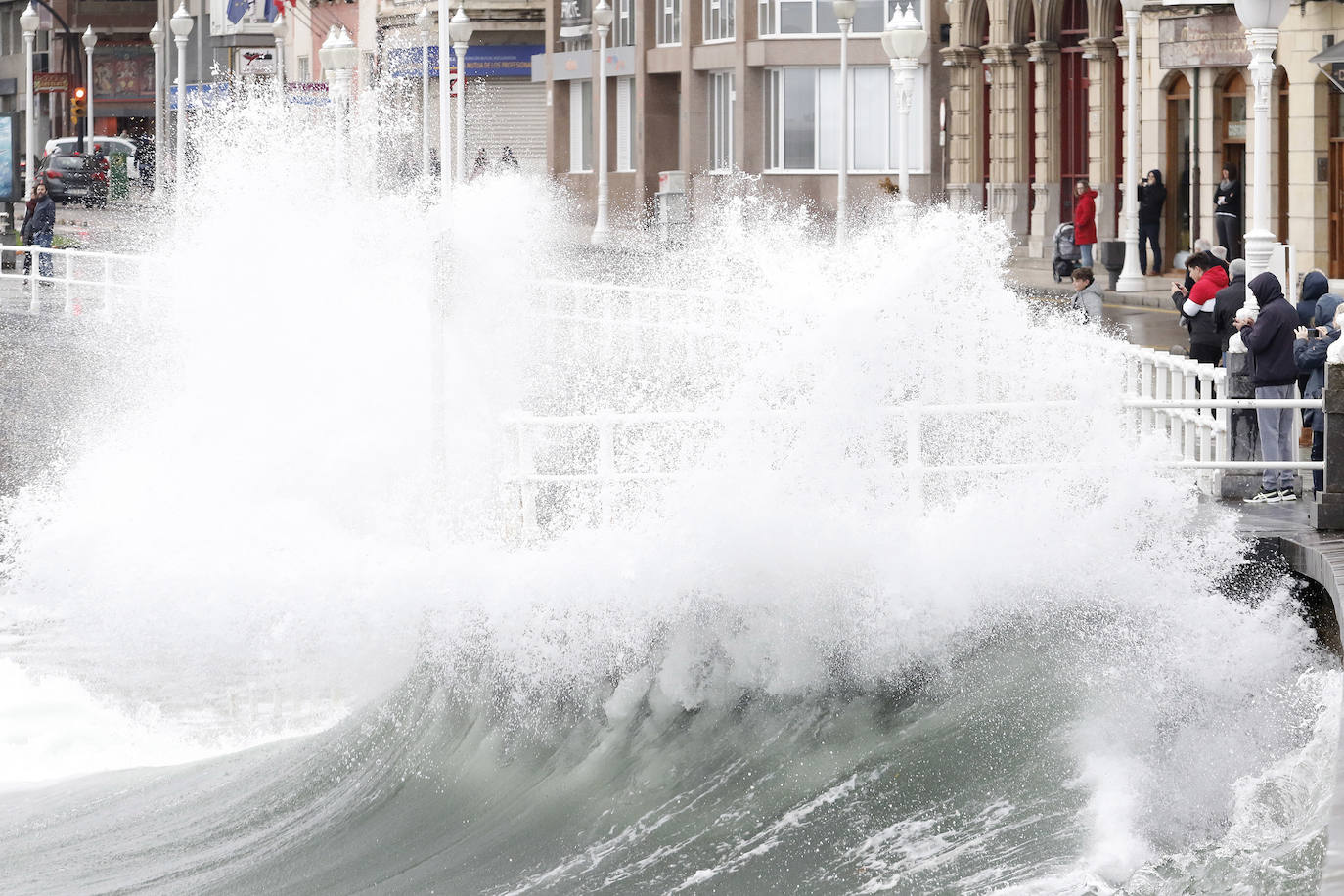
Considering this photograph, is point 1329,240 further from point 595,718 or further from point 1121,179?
point 595,718

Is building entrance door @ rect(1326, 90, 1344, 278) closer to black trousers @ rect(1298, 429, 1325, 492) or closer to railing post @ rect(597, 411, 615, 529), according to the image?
black trousers @ rect(1298, 429, 1325, 492)

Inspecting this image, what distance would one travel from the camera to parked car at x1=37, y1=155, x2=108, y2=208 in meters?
65.7

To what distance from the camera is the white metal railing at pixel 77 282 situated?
3047cm

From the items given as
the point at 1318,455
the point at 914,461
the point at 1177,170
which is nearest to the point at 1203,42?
the point at 1177,170

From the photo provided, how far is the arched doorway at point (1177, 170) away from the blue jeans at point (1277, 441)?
71.3 ft

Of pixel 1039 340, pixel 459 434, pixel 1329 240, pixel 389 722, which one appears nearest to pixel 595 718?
pixel 389 722

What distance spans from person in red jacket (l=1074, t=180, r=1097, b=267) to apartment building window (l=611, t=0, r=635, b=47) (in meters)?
21.9

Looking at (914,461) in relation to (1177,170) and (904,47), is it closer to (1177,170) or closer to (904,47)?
(904,47)

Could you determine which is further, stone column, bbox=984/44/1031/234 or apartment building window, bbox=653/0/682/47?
apartment building window, bbox=653/0/682/47

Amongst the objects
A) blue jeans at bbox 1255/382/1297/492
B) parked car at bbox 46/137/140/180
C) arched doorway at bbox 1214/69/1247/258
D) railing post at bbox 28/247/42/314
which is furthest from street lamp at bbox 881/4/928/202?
parked car at bbox 46/137/140/180

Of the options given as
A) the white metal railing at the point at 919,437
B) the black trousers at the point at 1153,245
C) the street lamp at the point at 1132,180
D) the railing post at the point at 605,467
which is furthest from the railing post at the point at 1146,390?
the black trousers at the point at 1153,245

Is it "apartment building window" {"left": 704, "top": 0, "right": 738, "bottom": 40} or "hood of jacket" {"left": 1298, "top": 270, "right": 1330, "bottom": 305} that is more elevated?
"apartment building window" {"left": 704, "top": 0, "right": 738, "bottom": 40}

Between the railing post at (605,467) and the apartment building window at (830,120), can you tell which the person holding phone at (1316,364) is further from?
the apartment building window at (830,120)

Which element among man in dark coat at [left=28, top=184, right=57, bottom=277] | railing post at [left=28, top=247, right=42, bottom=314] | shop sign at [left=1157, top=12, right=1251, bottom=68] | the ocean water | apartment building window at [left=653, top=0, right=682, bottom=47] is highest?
apartment building window at [left=653, top=0, right=682, bottom=47]
